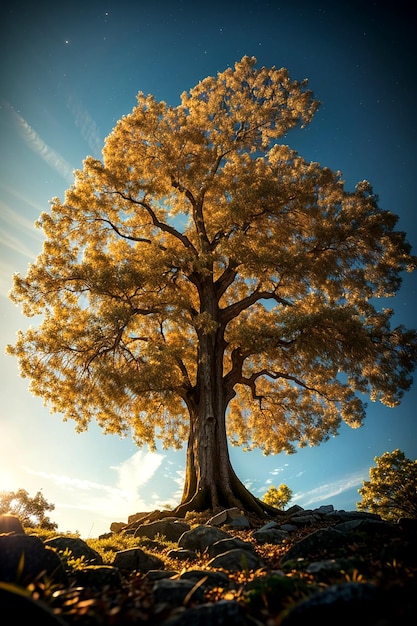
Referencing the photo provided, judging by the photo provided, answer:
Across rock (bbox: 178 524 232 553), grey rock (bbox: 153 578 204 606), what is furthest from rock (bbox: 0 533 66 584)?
rock (bbox: 178 524 232 553)

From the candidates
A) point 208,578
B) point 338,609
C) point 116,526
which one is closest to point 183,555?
point 208,578

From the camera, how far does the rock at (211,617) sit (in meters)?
1.85

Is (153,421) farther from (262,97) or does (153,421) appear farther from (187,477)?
(262,97)

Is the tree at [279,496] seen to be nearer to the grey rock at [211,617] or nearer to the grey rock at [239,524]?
the grey rock at [239,524]

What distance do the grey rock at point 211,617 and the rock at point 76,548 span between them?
8.59ft

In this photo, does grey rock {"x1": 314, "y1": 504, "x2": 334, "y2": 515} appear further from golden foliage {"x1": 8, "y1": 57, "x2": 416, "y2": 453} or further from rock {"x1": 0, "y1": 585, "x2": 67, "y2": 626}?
rock {"x1": 0, "y1": 585, "x2": 67, "y2": 626}

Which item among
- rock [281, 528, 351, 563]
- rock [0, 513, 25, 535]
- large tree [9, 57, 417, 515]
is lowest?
rock [281, 528, 351, 563]

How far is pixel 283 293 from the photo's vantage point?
42.0ft

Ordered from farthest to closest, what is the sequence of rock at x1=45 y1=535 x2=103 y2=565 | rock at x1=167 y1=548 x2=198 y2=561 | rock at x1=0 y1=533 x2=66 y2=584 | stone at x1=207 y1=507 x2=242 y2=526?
stone at x1=207 y1=507 x2=242 y2=526, rock at x1=167 y1=548 x2=198 y2=561, rock at x1=45 y1=535 x2=103 y2=565, rock at x1=0 y1=533 x2=66 y2=584

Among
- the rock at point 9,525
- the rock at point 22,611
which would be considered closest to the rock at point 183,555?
the rock at point 9,525

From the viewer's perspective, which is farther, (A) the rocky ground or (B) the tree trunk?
(B) the tree trunk

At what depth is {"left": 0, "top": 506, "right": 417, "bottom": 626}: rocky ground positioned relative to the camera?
5.94 feet

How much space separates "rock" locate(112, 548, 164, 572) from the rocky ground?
0.01 m

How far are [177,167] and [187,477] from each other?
1115 cm
